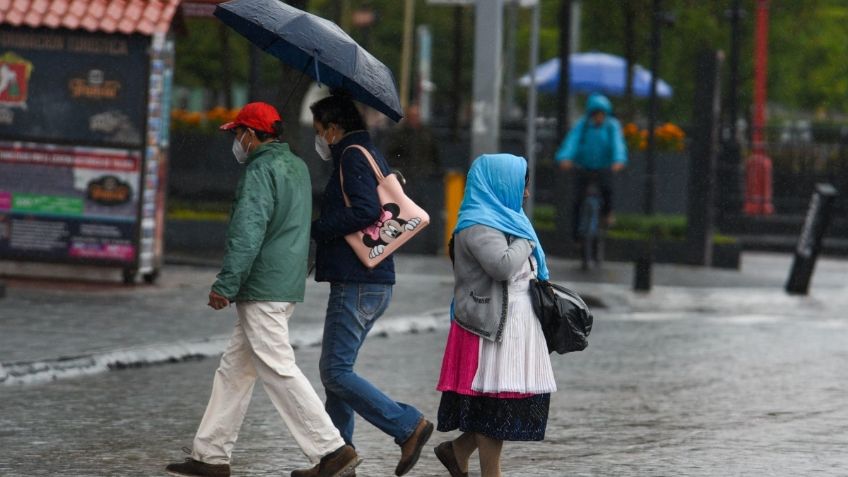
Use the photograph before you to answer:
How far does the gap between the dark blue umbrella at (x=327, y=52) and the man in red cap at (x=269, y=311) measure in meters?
0.32

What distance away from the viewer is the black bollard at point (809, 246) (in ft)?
62.4

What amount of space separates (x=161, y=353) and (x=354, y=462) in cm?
459

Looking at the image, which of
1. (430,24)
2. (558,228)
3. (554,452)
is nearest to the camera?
(554,452)

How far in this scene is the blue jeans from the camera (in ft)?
24.5

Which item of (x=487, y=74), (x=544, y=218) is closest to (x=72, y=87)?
(x=487, y=74)

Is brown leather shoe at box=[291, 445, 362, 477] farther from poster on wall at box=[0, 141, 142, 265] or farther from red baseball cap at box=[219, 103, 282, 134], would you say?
poster on wall at box=[0, 141, 142, 265]

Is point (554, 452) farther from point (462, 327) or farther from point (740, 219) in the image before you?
point (740, 219)

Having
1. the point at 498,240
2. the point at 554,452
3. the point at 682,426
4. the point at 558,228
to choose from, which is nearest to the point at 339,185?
the point at 498,240

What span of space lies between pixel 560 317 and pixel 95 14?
9285 mm

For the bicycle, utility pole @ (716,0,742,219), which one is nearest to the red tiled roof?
the bicycle

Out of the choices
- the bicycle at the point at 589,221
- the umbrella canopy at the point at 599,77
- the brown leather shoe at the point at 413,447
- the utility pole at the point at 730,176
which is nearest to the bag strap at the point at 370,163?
the brown leather shoe at the point at 413,447

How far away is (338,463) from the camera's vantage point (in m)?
7.36

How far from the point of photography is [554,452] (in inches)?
335

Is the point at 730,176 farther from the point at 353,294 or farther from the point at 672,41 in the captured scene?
the point at 353,294
